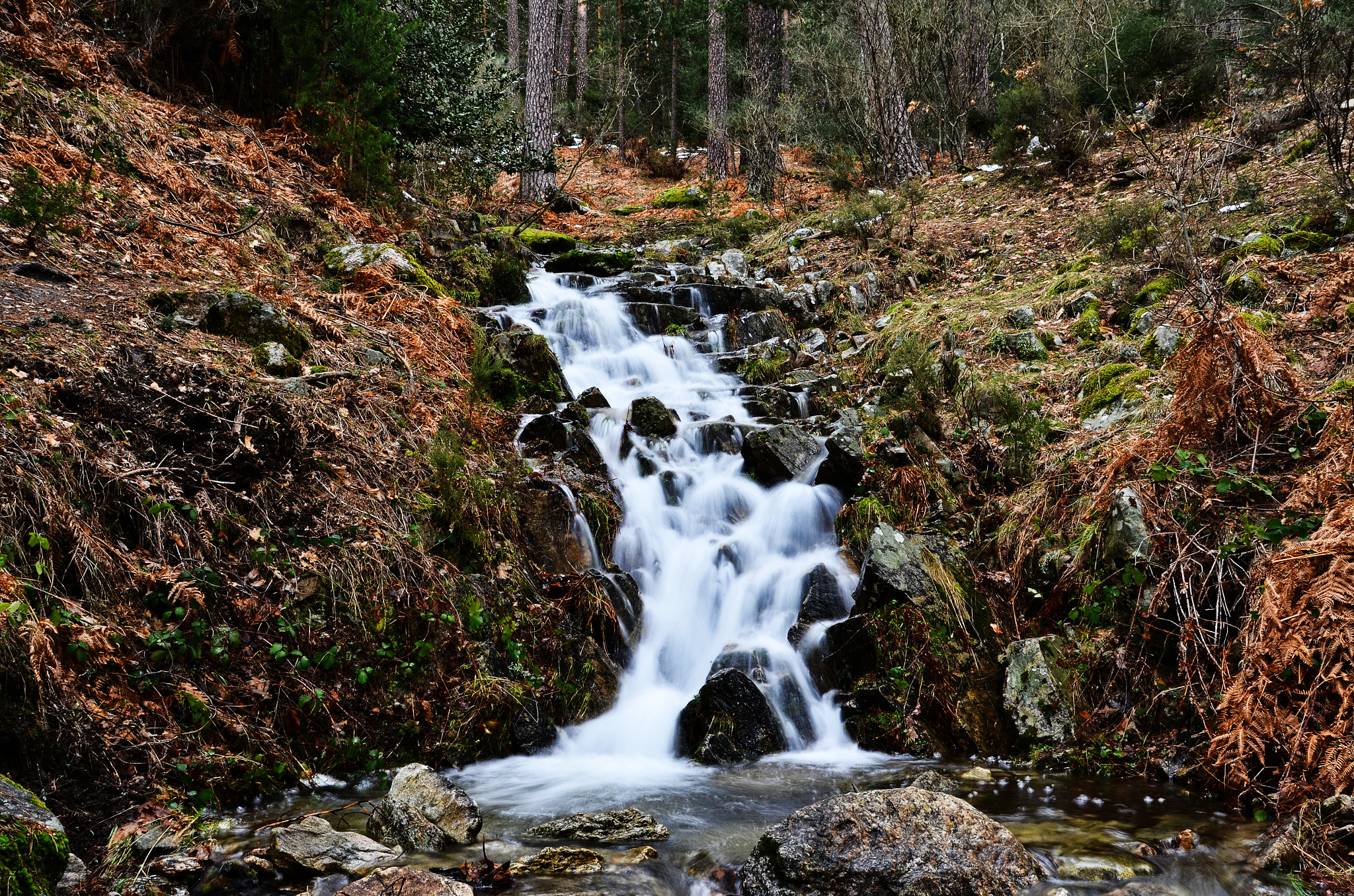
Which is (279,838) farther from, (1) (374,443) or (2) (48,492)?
(1) (374,443)

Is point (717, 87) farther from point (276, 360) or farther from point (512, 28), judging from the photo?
point (276, 360)

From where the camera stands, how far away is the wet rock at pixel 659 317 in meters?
10.6

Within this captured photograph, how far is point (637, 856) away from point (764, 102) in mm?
17694

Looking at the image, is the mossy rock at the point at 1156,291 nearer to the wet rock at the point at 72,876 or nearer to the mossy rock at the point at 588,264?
the mossy rock at the point at 588,264

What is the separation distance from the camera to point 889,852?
3.12m

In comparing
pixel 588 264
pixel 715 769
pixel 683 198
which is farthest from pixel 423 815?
pixel 683 198

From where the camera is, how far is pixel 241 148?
796 centimetres

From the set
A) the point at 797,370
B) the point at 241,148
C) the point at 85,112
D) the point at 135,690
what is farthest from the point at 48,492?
the point at 797,370

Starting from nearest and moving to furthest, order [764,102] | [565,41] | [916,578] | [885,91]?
[916,578] < [885,91] < [764,102] < [565,41]

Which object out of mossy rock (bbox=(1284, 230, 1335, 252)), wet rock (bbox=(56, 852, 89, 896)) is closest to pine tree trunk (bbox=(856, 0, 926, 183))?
mossy rock (bbox=(1284, 230, 1335, 252))

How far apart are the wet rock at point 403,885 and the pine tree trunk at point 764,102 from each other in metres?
16.2

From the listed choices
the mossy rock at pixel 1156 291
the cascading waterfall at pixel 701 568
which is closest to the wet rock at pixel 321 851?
the cascading waterfall at pixel 701 568

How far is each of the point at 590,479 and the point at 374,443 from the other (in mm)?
1947

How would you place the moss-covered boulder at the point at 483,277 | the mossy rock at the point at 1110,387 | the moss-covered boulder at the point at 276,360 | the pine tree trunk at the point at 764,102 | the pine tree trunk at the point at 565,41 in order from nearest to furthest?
the moss-covered boulder at the point at 276,360, the mossy rock at the point at 1110,387, the moss-covered boulder at the point at 483,277, the pine tree trunk at the point at 764,102, the pine tree trunk at the point at 565,41
